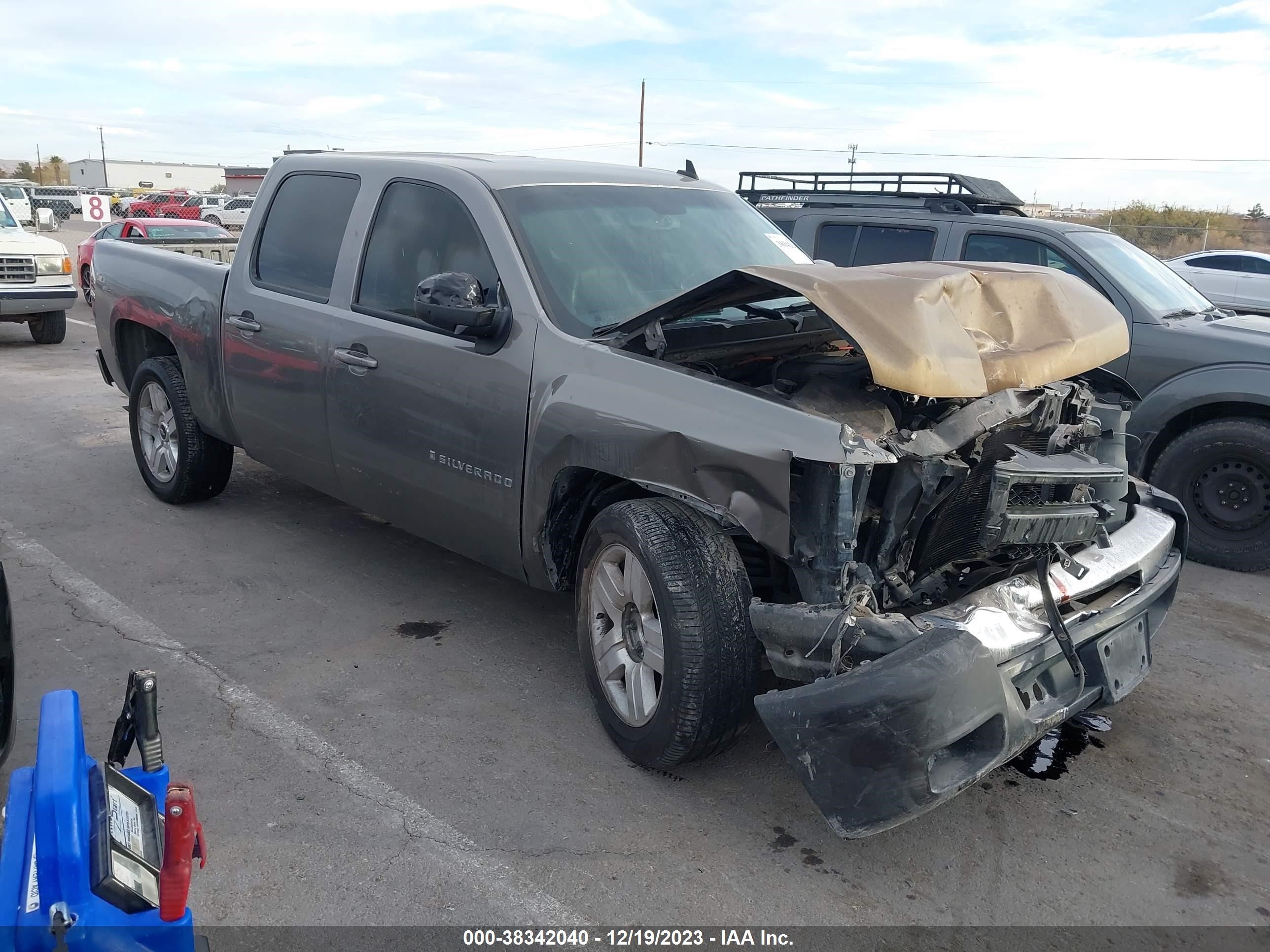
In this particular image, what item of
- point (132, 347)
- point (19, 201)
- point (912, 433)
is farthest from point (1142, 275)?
point (19, 201)

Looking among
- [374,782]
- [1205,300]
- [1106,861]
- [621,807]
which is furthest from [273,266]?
[1205,300]

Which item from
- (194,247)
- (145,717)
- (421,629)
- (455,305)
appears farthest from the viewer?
(194,247)

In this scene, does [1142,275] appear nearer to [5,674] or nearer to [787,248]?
[787,248]

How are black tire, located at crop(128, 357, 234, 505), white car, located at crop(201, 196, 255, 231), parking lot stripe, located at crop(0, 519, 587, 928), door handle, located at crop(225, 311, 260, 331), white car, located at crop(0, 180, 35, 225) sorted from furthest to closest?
white car, located at crop(201, 196, 255, 231)
white car, located at crop(0, 180, 35, 225)
black tire, located at crop(128, 357, 234, 505)
door handle, located at crop(225, 311, 260, 331)
parking lot stripe, located at crop(0, 519, 587, 928)

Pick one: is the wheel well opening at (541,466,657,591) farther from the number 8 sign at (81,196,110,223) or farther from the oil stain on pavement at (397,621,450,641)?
the number 8 sign at (81,196,110,223)

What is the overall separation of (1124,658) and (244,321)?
4.15 metres

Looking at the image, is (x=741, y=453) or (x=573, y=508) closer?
(x=741, y=453)

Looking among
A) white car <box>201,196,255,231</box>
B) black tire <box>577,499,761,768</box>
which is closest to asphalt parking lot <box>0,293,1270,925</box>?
black tire <box>577,499,761,768</box>

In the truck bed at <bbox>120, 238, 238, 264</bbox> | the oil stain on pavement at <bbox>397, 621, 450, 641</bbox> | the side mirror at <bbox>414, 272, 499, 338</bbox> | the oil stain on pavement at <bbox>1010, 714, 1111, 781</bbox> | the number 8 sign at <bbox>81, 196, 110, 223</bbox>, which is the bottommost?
the oil stain on pavement at <bbox>397, 621, 450, 641</bbox>

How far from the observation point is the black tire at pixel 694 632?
3146 millimetres

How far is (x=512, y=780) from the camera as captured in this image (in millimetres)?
3436

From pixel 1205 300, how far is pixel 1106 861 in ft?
16.6

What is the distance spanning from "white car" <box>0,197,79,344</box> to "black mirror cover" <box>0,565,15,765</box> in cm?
1058

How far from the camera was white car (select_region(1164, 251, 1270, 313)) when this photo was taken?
1383 cm
